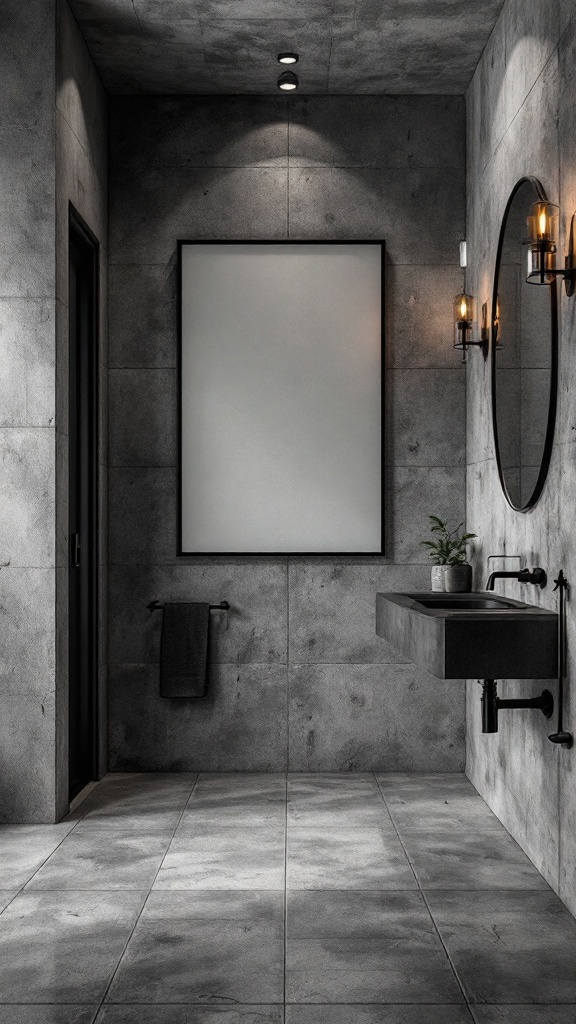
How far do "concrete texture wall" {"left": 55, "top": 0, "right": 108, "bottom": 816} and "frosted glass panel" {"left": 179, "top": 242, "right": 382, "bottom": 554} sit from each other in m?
0.47

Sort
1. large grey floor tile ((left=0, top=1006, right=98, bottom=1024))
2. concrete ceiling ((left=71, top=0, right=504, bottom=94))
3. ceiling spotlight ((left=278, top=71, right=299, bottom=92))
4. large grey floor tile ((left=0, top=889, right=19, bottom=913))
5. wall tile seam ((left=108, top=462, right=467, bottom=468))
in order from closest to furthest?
large grey floor tile ((left=0, top=1006, right=98, bottom=1024)) → large grey floor tile ((left=0, top=889, right=19, bottom=913)) → concrete ceiling ((left=71, top=0, right=504, bottom=94)) → ceiling spotlight ((left=278, top=71, right=299, bottom=92)) → wall tile seam ((left=108, top=462, right=467, bottom=468))

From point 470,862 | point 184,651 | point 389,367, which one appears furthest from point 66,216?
point 470,862

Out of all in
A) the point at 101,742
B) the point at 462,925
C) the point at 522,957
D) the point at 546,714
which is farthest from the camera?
the point at 101,742

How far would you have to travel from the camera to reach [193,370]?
5.00 m

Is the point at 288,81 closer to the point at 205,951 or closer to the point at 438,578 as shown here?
the point at 438,578

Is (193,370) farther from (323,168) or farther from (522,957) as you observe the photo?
(522,957)

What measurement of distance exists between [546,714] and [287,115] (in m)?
3.20

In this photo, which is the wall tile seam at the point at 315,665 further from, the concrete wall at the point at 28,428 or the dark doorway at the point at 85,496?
the concrete wall at the point at 28,428

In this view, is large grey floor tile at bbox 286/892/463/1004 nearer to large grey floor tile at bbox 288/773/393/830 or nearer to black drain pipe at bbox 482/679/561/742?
black drain pipe at bbox 482/679/561/742

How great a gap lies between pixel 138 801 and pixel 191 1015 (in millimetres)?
2034

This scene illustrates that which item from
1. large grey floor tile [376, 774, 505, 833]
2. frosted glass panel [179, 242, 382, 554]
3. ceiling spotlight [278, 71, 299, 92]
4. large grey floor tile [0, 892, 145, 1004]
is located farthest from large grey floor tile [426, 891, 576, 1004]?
ceiling spotlight [278, 71, 299, 92]

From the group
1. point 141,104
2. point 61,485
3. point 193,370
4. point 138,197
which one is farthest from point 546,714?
point 141,104

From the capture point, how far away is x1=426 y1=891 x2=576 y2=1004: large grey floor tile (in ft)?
8.36

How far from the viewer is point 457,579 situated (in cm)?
462
